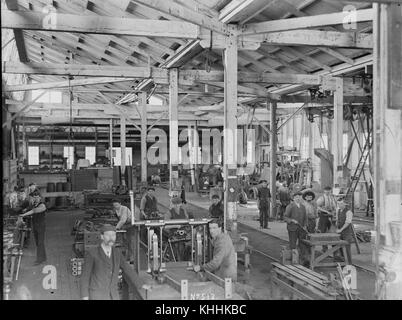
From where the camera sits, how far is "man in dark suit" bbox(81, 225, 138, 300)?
6059mm

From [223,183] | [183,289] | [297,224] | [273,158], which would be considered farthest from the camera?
[273,158]

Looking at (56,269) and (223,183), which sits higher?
(223,183)

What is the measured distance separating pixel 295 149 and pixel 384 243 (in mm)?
18107

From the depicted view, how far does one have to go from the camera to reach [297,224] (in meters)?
9.68

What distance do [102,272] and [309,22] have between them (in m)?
5.31

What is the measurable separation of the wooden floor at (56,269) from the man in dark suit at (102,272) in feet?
3.28

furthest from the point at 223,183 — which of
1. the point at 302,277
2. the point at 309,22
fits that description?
the point at 302,277

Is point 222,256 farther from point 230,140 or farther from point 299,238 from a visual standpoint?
point 299,238

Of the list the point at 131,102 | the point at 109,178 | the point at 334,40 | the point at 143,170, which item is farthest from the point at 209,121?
the point at 334,40

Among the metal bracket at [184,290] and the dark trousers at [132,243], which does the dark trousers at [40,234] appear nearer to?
the dark trousers at [132,243]

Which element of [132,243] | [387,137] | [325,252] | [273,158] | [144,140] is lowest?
[325,252]

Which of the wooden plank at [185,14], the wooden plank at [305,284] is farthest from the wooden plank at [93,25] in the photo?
the wooden plank at [305,284]

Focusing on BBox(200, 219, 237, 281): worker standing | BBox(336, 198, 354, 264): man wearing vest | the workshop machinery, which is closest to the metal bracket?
the workshop machinery

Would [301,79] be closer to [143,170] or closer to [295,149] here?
[143,170]
